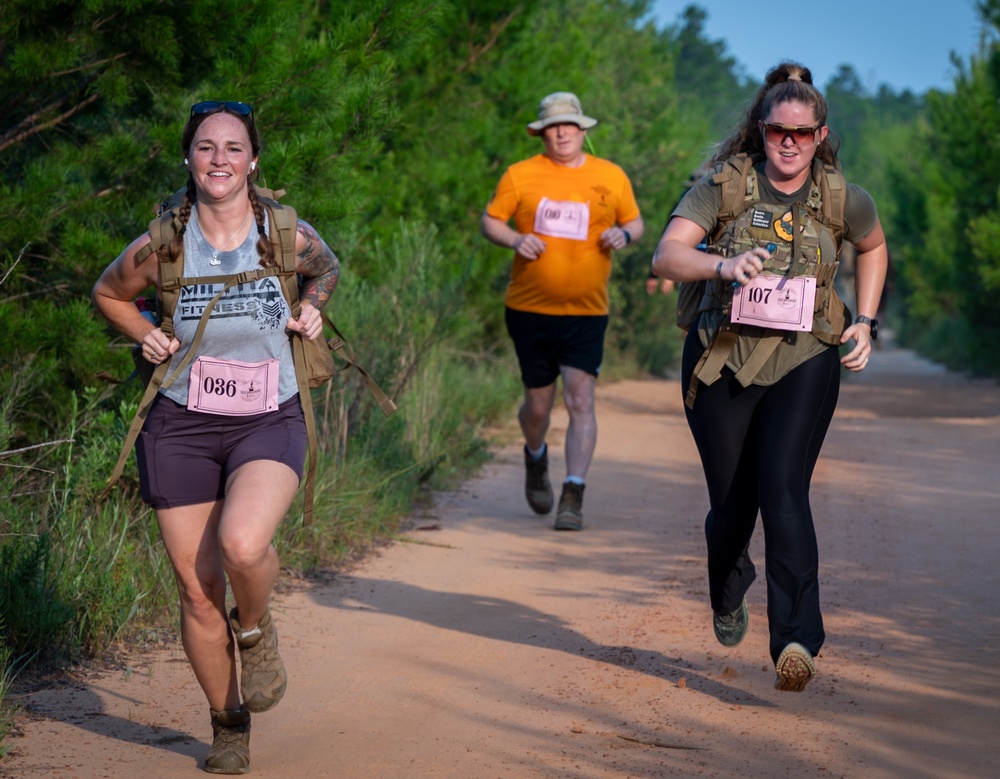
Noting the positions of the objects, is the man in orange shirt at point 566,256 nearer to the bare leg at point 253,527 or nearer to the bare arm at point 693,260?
the bare arm at point 693,260

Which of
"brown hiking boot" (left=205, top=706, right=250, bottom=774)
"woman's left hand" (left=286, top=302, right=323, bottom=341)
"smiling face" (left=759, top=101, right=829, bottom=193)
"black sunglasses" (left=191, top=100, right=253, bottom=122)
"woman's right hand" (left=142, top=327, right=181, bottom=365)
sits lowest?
"brown hiking boot" (left=205, top=706, right=250, bottom=774)

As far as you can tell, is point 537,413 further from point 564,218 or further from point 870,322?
point 870,322

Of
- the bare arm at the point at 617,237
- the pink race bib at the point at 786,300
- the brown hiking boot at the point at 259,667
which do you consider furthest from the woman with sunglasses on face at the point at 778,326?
the bare arm at the point at 617,237

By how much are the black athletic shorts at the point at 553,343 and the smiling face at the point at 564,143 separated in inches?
37.7

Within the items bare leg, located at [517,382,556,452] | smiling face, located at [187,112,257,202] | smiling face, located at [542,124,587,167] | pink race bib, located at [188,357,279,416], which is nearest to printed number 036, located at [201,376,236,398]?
pink race bib, located at [188,357,279,416]

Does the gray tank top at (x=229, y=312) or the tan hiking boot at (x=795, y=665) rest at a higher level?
the gray tank top at (x=229, y=312)

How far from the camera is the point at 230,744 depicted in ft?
14.1

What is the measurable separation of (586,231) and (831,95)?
130553 millimetres

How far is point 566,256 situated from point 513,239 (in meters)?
0.33

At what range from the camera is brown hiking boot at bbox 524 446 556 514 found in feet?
28.9

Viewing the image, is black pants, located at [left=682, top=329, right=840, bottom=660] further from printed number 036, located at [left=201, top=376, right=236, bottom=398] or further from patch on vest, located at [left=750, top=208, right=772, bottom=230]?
printed number 036, located at [left=201, top=376, right=236, bottom=398]

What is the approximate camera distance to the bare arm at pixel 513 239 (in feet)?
27.6

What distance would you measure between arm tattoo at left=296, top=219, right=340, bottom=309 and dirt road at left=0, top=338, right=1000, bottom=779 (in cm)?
143

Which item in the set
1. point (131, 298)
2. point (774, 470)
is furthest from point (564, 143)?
point (131, 298)
